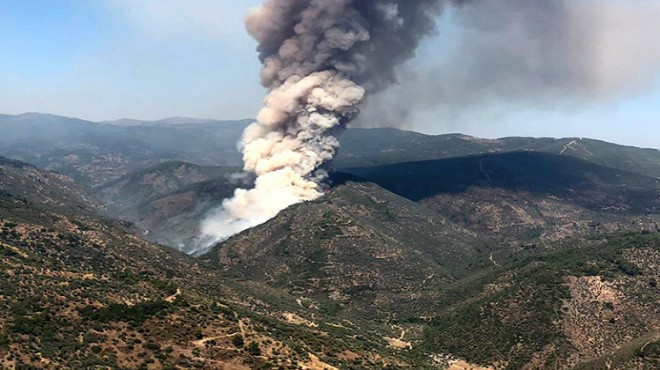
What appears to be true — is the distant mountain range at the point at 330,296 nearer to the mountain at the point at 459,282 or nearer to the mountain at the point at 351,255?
the mountain at the point at 459,282

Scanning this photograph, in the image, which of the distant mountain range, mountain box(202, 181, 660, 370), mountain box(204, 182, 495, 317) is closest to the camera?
the distant mountain range

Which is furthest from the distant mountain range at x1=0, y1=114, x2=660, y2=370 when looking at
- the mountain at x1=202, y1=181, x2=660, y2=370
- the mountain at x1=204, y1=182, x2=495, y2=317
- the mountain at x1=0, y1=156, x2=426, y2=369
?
the mountain at x1=204, y1=182, x2=495, y2=317

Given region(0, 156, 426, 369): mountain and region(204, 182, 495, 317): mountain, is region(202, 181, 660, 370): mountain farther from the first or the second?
region(0, 156, 426, 369): mountain

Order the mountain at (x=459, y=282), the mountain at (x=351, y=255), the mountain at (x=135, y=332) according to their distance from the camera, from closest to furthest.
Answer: the mountain at (x=135, y=332) → the mountain at (x=459, y=282) → the mountain at (x=351, y=255)

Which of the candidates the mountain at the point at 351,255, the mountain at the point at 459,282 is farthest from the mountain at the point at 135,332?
the mountain at the point at 351,255

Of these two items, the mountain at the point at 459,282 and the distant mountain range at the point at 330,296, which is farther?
the mountain at the point at 459,282

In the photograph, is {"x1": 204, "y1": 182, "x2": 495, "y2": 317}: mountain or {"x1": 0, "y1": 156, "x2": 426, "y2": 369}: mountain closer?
{"x1": 0, "y1": 156, "x2": 426, "y2": 369}: mountain

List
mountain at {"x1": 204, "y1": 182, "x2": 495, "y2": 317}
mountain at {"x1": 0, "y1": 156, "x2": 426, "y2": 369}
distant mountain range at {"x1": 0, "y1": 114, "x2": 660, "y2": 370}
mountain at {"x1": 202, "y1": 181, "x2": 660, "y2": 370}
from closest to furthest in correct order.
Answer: mountain at {"x1": 0, "y1": 156, "x2": 426, "y2": 369}, distant mountain range at {"x1": 0, "y1": 114, "x2": 660, "y2": 370}, mountain at {"x1": 202, "y1": 181, "x2": 660, "y2": 370}, mountain at {"x1": 204, "y1": 182, "x2": 495, "y2": 317}

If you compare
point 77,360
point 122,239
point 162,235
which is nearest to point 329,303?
point 122,239

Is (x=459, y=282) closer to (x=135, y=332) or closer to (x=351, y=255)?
(x=351, y=255)

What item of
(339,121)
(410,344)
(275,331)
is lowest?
(410,344)

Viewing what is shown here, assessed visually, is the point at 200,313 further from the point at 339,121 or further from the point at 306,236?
the point at 339,121
